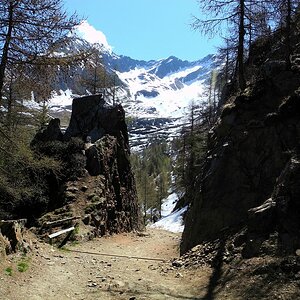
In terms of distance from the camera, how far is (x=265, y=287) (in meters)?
7.82

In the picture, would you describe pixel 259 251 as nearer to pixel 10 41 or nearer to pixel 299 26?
pixel 10 41

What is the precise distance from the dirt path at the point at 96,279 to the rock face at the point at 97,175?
5020 mm

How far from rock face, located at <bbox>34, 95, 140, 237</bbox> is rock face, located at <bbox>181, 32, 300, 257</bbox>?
6.85m

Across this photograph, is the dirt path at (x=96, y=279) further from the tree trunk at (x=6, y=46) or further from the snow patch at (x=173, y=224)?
the snow patch at (x=173, y=224)

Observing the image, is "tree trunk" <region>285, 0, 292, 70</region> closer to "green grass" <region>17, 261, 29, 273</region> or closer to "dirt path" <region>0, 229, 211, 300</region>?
"dirt path" <region>0, 229, 211, 300</region>

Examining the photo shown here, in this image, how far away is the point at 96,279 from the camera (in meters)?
10.1

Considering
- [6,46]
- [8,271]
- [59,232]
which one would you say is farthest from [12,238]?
[6,46]

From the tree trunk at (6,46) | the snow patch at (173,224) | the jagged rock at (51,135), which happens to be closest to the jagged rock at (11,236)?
the tree trunk at (6,46)

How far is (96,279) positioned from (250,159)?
636 cm

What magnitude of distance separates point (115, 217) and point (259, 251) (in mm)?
14666

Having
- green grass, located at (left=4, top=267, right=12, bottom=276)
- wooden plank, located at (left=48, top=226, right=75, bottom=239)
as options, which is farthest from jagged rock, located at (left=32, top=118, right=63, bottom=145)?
green grass, located at (left=4, top=267, right=12, bottom=276)

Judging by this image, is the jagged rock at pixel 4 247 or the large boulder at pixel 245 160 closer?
the jagged rock at pixel 4 247

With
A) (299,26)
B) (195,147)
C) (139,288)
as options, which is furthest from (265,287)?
(195,147)

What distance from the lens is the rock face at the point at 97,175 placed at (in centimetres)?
1958
